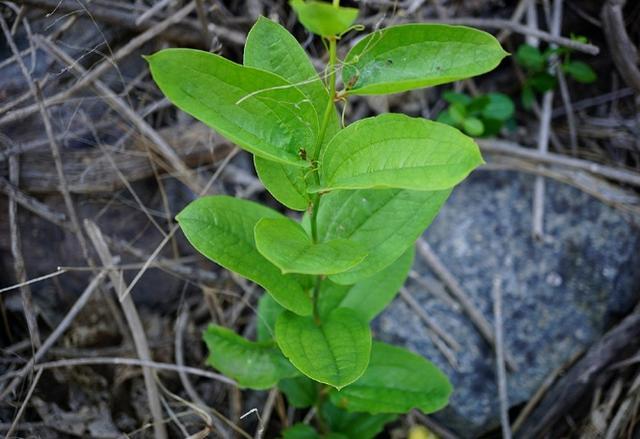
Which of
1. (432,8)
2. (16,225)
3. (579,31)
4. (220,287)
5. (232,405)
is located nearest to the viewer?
(16,225)

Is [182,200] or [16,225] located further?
[182,200]

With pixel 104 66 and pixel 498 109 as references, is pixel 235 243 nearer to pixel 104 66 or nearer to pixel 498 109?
pixel 104 66

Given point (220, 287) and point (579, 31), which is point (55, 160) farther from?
point (579, 31)

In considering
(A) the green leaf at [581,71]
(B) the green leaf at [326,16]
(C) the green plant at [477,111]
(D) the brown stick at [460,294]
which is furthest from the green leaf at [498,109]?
(B) the green leaf at [326,16]

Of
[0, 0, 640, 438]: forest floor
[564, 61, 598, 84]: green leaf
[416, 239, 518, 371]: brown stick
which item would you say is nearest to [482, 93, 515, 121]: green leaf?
[0, 0, 640, 438]: forest floor

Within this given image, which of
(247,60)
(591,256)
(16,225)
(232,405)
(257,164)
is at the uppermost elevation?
(247,60)

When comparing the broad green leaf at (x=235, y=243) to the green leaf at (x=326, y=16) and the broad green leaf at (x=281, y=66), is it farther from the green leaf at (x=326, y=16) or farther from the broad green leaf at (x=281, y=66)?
the green leaf at (x=326, y=16)

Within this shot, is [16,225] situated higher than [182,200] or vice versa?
[16,225]

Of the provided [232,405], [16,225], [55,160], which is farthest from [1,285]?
[232,405]
